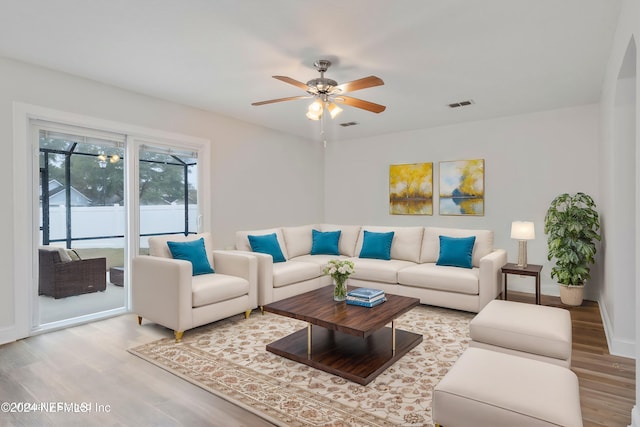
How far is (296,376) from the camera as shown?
8.64ft

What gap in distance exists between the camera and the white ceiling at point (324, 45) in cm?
242

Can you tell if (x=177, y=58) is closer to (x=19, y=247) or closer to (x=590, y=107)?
(x=19, y=247)

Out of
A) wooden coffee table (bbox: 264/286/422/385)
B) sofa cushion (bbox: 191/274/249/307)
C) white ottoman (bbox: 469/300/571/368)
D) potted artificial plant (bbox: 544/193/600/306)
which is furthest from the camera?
potted artificial plant (bbox: 544/193/600/306)

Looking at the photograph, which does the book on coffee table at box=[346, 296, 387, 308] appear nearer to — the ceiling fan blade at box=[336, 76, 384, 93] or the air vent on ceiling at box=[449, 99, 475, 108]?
the ceiling fan blade at box=[336, 76, 384, 93]

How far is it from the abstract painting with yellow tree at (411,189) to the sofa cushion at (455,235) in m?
1.01

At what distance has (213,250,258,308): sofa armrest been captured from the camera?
3996 mm

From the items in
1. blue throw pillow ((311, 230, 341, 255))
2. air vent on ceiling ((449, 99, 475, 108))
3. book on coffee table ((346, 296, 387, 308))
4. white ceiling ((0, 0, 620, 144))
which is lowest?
book on coffee table ((346, 296, 387, 308))

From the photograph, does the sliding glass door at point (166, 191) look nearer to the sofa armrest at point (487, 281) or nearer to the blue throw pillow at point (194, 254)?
the blue throw pillow at point (194, 254)

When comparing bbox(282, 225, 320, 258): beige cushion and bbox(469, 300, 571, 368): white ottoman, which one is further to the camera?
bbox(282, 225, 320, 258): beige cushion

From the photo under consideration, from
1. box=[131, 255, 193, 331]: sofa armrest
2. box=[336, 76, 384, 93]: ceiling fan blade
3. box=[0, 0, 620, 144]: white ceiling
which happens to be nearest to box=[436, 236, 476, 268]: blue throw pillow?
box=[0, 0, 620, 144]: white ceiling

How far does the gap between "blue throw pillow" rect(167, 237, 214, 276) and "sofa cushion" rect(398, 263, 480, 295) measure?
235cm

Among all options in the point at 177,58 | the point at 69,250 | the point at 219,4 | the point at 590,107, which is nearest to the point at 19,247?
the point at 69,250

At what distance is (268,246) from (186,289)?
5.18 ft

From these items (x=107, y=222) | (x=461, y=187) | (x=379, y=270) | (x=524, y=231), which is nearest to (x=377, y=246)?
(x=379, y=270)
